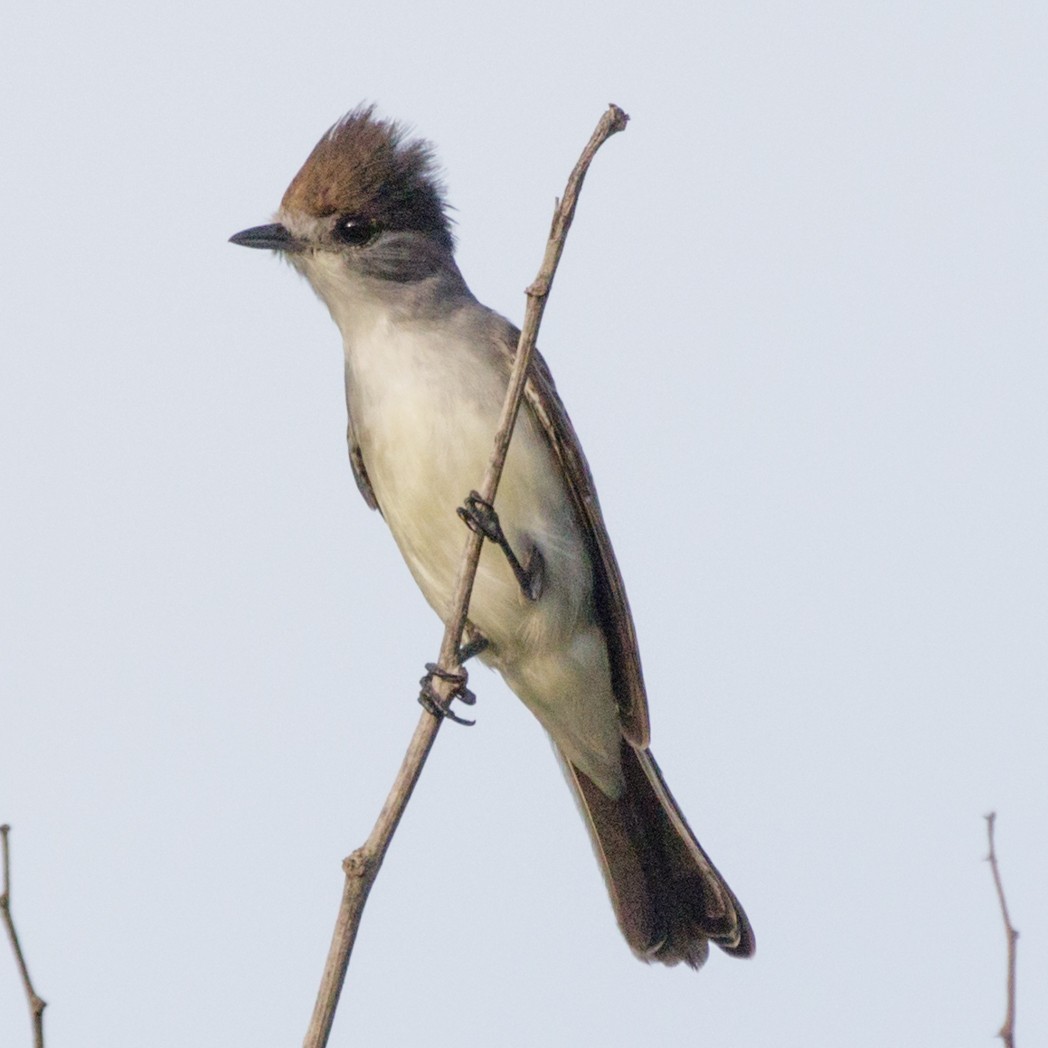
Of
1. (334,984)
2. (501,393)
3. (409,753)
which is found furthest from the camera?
(501,393)

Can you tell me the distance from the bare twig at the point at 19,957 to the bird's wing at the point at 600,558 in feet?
9.62

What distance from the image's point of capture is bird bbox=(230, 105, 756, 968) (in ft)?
18.1

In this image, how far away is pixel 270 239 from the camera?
18.5ft

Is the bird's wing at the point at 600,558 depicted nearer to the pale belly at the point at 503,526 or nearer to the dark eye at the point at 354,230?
the pale belly at the point at 503,526

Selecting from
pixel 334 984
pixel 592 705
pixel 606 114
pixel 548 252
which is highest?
pixel 606 114

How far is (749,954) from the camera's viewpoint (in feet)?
19.2

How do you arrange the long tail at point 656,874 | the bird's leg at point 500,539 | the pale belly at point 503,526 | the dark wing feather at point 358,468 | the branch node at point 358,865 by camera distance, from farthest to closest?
the dark wing feather at point 358,468 → the long tail at point 656,874 → the pale belly at point 503,526 → the bird's leg at point 500,539 → the branch node at point 358,865

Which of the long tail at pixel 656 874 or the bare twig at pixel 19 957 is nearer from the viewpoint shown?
the bare twig at pixel 19 957

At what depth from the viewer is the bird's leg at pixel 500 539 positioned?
4219 millimetres

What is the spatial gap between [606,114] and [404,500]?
213cm

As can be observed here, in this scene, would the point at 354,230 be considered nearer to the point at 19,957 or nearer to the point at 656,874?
the point at 656,874

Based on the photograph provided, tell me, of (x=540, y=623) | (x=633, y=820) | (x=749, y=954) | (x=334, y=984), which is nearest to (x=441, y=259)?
(x=540, y=623)

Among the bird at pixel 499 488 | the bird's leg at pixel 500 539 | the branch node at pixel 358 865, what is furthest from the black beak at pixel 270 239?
the branch node at pixel 358 865

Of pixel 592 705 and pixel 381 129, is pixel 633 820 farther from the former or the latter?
pixel 381 129
